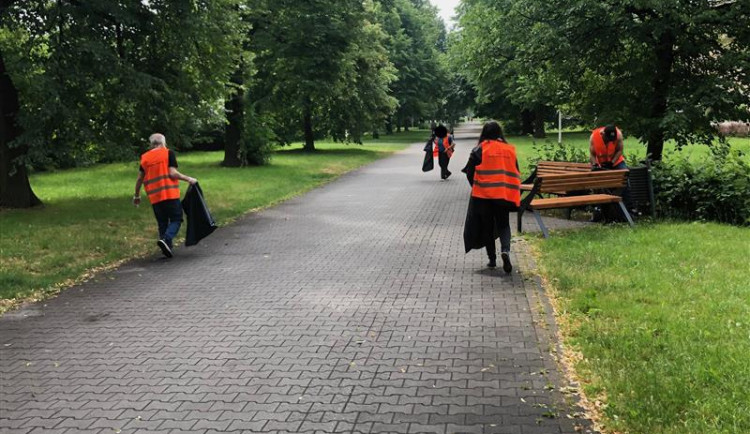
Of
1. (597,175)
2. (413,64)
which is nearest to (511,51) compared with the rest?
(597,175)

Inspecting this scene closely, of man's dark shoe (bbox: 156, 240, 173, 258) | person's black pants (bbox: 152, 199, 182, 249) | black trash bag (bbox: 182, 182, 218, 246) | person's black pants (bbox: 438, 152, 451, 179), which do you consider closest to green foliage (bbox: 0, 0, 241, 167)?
person's black pants (bbox: 152, 199, 182, 249)

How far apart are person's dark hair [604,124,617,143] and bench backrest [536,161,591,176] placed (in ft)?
3.87

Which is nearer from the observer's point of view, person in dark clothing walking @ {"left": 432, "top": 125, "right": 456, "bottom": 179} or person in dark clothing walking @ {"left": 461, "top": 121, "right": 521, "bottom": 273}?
person in dark clothing walking @ {"left": 461, "top": 121, "right": 521, "bottom": 273}

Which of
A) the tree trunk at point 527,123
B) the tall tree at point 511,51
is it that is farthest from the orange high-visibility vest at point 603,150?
the tree trunk at point 527,123

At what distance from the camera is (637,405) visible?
12.7 feet

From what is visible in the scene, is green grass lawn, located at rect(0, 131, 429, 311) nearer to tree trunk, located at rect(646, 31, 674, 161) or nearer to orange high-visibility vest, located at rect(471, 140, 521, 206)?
orange high-visibility vest, located at rect(471, 140, 521, 206)

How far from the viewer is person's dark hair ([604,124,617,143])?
10.8 metres

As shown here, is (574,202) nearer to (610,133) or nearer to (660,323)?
(610,133)

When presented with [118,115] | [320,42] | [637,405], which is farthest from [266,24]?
[637,405]

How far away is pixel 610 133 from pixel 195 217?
22.9 ft

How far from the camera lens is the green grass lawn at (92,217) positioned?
825 centimetres

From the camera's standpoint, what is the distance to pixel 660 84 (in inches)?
511

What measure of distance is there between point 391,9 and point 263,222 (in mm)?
43552

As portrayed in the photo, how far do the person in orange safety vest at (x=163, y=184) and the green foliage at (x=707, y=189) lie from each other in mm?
7978
